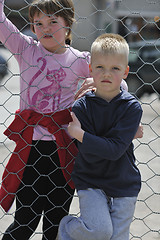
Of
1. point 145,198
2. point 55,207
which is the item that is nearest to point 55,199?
point 55,207

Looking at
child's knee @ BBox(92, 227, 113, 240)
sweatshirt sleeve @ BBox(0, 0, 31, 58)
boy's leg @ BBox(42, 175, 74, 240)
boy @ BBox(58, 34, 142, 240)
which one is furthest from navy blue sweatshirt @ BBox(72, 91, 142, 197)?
sweatshirt sleeve @ BBox(0, 0, 31, 58)

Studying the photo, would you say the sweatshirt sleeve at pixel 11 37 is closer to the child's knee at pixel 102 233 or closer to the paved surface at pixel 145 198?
the paved surface at pixel 145 198

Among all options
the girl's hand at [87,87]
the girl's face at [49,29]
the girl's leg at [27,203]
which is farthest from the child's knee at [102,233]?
the girl's face at [49,29]

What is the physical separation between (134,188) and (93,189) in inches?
5.3

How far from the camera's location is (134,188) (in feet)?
4.18

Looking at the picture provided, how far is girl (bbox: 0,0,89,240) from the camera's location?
4.64ft

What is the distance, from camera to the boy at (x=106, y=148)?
120cm

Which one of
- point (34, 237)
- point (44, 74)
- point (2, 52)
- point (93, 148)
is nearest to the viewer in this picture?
point (93, 148)

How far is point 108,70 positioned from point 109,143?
0.23 m

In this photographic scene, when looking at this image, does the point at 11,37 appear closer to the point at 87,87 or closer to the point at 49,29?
the point at 49,29

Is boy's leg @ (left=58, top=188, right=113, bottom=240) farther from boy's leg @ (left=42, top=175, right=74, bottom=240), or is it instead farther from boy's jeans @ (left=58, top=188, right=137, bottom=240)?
boy's leg @ (left=42, top=175, right=74, bottom=240)

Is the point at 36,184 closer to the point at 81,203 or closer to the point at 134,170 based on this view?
the point at 81,203

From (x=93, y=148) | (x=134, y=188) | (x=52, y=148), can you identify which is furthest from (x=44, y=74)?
(x=134, y=188)

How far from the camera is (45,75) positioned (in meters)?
1.42
